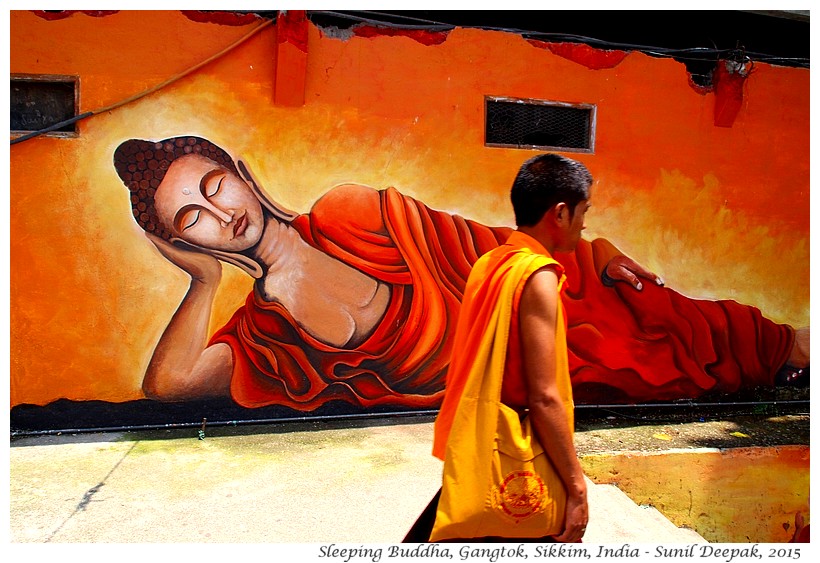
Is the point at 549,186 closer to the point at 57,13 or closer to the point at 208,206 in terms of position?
the point at 208,206

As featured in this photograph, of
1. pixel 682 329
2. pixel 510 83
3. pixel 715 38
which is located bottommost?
pixel 682 329

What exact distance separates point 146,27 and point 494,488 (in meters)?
4.18

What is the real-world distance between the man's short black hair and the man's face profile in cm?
308

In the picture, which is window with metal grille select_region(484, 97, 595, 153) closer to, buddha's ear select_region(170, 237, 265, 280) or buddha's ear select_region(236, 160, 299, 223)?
buddha's ear select_region(236, 160, 299, 223)

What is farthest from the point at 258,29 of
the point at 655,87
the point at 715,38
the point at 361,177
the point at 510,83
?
the point at 715,38

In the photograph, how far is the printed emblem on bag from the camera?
66.2 inches

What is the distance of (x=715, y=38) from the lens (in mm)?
5375

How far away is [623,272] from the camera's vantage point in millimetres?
5238

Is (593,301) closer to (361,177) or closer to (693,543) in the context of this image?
(361,177)

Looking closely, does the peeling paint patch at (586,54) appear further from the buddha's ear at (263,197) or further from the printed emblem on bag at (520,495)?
the printed emblem on bag at (520,495)

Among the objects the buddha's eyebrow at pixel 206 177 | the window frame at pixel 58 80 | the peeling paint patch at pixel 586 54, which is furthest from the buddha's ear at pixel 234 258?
the peeling paint patch at pixel 586 54

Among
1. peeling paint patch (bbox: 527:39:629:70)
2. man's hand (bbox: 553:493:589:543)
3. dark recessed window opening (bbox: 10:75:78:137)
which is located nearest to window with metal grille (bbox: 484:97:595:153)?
peeling paint patch (bbox: 527:39:629:70)

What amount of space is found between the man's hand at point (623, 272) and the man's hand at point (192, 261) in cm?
319

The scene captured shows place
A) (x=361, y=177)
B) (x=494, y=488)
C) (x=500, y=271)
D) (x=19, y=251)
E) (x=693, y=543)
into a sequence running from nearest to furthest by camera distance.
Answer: (x=494, y=488) < (x=500, y=271) < (x=693, y=543) < (x=19, y=251) < (x=361, y=177)
